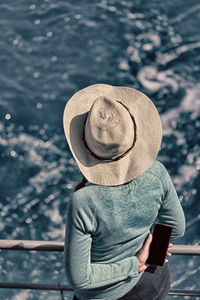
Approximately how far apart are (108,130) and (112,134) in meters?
0.02

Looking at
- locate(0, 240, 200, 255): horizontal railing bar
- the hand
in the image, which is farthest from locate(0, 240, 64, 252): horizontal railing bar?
the hand

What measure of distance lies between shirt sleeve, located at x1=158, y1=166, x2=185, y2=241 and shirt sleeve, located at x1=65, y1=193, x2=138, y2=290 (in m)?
0.24

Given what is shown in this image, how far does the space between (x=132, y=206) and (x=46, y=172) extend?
4.43m

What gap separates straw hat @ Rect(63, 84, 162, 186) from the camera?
56.8 inches

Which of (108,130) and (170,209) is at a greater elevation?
(108,130)

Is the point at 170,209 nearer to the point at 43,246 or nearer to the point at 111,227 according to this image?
the point at 111,227

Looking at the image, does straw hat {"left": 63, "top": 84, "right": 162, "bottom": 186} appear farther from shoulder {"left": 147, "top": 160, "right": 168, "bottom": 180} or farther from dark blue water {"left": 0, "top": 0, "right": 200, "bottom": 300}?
dark blue water {"left": 0, "top": 0, "right": 200, "bottom": 300}

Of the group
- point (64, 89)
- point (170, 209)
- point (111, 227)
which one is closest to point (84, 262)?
point (111, 227)

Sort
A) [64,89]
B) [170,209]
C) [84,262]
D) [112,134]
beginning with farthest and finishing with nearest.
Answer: [64,89] → [170,209] → [84,262] → [112,134]

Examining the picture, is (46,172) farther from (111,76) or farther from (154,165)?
(154,165)

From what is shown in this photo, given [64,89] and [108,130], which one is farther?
[64,89]

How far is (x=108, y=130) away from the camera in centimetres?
144

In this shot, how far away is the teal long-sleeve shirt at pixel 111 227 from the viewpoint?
1437mm

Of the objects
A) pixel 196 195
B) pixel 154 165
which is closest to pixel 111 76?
pixel 196 195
